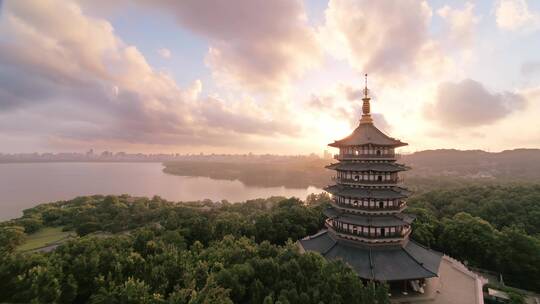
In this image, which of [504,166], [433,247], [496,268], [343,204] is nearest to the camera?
[343,204]

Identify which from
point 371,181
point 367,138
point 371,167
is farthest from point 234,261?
point 367,138

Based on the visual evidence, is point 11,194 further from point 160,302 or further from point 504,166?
point 504,166

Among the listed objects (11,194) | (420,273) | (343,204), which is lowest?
(11,194)

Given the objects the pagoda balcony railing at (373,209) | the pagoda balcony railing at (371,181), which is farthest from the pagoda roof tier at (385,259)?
the pagoda balcony railing at (371,181)

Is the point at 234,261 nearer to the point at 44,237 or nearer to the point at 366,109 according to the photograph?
the point at 366,109

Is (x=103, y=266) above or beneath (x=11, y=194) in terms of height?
above

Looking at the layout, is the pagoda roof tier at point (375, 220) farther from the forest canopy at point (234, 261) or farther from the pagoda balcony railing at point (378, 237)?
the forest canopy at point (234, 261)

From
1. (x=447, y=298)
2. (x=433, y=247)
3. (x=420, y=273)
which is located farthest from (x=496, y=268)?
(x=420, y=273)
